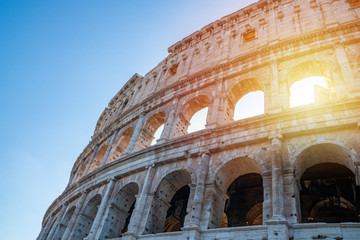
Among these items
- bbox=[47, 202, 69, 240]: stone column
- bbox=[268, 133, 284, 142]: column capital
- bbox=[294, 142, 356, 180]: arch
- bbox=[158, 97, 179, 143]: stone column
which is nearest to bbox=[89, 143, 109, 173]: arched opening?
bbox=[47, 202, 69, 240]: stone column

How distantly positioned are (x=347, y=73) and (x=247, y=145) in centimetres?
465

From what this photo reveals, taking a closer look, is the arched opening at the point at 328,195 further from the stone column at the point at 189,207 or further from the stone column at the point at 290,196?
the stone column at the point at 189,207

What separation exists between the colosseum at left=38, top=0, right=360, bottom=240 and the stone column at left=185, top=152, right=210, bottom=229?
0.15 feet

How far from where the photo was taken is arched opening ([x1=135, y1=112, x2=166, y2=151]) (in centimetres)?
1563

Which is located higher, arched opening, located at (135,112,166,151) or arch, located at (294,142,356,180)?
arched opening, located at (135,112,166,151)

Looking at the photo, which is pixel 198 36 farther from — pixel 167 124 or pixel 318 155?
pixel 318 155

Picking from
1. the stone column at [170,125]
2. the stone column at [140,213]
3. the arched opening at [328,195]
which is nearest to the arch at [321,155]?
the arched opening at [328,195]

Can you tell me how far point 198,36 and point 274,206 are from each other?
13.6m

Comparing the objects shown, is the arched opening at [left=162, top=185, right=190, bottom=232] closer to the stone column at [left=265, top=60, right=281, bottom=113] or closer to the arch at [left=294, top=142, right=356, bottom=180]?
the stone column at [left=265, top=60, right=281, bottom=113]

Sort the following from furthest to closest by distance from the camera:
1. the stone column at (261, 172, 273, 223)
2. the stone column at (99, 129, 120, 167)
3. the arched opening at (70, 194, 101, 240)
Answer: the stone column at (99, 129, 120, 167) < the arched opening at (70, 194, 101, 240) < the stone column at (261, 172, 273, 223)

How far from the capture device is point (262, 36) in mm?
14812

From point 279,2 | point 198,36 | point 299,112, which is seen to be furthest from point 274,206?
point 198,36

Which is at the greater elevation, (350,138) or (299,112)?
(299,112)

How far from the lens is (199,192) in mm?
9812
